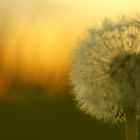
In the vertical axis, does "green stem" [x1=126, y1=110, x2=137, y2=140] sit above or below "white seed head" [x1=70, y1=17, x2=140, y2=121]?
below

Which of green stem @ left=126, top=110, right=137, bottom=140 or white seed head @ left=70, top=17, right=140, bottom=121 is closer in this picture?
green stem @ left=126, top=110, right=137, bottom=140

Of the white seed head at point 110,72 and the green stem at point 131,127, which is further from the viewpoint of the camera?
the white seed head at point 110,72

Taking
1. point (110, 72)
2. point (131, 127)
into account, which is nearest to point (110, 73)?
point (110, 72)

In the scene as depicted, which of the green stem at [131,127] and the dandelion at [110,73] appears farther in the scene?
the dandelion at [110,73]

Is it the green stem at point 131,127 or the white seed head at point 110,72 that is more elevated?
the white seed head at point 110,72

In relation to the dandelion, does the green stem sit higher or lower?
lower

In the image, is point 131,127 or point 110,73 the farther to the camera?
point 110,73

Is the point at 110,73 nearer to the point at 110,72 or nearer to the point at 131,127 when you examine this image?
the point at 110,72
